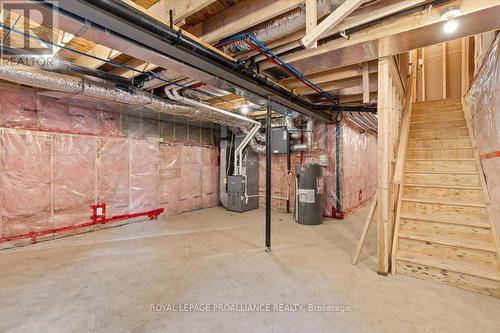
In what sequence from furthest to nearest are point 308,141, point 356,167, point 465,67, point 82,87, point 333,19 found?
point 356,167
point 308,141
point 465,67
point 82,87
point 333,19

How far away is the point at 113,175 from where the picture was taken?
4.35 m

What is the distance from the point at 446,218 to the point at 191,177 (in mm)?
4786

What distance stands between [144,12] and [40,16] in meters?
0.68

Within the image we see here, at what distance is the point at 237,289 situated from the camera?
2180 millimetres

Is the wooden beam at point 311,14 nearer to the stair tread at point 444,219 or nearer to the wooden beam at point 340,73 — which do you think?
the wooden beam at point 340,73

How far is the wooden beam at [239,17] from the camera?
72.4 inches

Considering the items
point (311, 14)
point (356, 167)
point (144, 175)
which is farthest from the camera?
point (356, 167)

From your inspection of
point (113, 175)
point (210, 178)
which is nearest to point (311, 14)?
point (113, 175)

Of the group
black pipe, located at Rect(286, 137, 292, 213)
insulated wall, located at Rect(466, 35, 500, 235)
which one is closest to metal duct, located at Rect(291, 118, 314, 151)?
black pipe, located at Rect(286, 137, 292, 213)

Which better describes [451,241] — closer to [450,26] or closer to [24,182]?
[450,26]

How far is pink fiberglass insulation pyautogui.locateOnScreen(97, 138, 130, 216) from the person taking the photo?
4195 millimetres

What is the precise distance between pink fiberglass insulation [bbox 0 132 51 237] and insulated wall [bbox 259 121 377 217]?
427 centimetres

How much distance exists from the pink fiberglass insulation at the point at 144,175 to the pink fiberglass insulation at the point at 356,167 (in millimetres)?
4046

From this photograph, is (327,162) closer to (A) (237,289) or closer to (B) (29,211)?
(A) (237,289)
